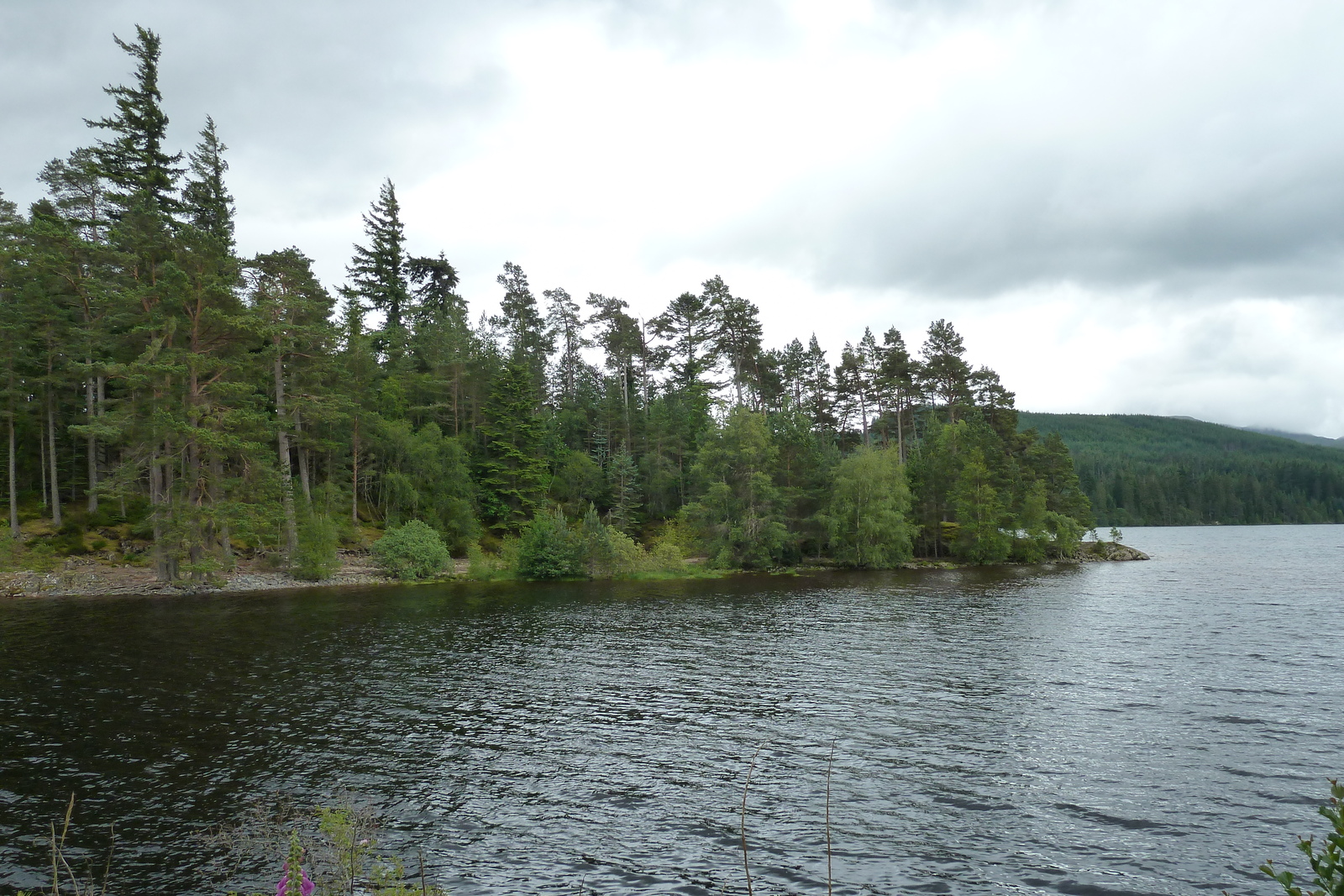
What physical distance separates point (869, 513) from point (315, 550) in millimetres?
42631

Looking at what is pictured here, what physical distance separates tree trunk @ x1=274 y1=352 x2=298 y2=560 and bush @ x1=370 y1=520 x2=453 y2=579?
18.4 feet

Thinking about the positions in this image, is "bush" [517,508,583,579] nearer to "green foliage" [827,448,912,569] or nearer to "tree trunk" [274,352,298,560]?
"tree trunk" [274,352,298,560]

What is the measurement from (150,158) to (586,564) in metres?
45.2

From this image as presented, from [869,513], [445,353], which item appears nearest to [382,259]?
[445,353]

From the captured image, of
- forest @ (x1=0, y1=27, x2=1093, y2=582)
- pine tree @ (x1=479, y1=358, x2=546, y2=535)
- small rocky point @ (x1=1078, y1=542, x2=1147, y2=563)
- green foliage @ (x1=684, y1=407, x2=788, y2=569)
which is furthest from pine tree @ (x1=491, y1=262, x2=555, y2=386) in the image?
small rocky point @ (x1=1078, y1=542, x2=1147, y2=563)

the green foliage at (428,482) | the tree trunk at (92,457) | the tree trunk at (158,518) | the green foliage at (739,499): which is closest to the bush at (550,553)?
the green foliage at (739,499)

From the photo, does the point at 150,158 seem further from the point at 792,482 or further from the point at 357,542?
the point at 792,482

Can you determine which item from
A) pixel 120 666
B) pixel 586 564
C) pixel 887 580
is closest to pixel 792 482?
pixel 887 580

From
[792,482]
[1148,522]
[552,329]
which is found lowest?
[1148,522]

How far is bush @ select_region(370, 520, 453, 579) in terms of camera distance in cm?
5347

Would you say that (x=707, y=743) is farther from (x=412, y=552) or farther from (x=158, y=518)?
(x=412, y=552)

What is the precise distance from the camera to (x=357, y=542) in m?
59.0

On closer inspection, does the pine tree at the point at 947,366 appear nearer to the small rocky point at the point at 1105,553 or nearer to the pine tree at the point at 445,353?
the small rocky point at the point at 1105,553

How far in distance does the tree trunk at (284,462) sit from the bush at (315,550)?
1.92ft
